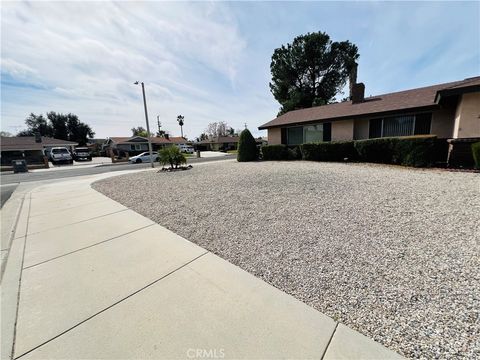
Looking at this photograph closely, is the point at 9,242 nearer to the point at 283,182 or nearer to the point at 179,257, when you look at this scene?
the point at 179,257

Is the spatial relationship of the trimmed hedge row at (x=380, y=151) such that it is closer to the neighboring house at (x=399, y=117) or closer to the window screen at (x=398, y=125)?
the neighboring house at (x=399, y=117)

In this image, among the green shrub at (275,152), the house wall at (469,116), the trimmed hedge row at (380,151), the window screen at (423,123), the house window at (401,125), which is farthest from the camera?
the green shrub at (275,152)

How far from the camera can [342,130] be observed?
1393 cm

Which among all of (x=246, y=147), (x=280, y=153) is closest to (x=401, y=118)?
(x=280, y=153)

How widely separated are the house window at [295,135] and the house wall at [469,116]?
9012 millimetres

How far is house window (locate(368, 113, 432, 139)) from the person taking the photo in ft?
35.9

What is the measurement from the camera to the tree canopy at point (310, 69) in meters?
26.5

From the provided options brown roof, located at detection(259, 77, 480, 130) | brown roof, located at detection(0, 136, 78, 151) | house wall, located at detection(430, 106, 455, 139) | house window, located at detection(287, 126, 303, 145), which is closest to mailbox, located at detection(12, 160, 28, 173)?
brown roof, located at detection(0, 136, 78, 151)

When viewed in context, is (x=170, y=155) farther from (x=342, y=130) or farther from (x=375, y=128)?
(x=375, y=128)

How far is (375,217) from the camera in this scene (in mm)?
4082

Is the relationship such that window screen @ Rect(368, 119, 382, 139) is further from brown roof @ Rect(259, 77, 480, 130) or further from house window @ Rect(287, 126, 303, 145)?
house window @ Rect(287, 126, 303, 145)

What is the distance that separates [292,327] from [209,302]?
0.86 metres

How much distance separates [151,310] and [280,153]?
1464cm

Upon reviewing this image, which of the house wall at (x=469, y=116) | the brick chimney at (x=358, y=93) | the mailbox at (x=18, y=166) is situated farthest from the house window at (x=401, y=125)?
the mailbox at (x=18, y=166)
